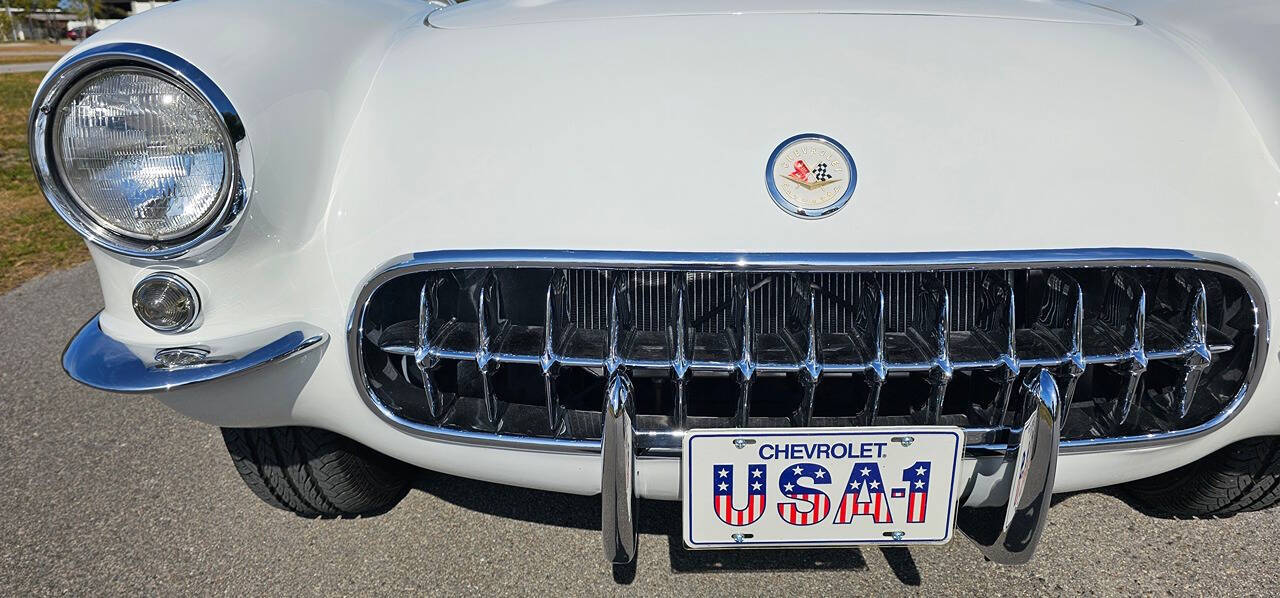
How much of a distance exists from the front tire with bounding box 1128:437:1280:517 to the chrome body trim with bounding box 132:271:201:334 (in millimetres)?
1960

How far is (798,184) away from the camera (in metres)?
1.33

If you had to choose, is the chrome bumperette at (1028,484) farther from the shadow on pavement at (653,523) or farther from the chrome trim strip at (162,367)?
the chrome trim strip at (162,367)

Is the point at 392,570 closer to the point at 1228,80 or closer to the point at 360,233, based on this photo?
the point at 360,233

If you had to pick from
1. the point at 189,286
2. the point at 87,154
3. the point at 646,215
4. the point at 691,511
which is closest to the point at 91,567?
the point at 189,286

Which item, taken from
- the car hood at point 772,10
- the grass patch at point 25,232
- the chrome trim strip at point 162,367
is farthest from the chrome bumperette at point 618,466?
the grass patch at point 25,232

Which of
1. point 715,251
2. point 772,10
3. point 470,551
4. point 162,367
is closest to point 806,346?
point 715,251

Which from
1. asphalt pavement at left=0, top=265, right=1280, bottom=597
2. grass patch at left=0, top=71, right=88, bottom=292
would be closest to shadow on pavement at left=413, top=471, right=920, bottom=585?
asphalt pavement at left=0, top=265, right=1280, bottom=597

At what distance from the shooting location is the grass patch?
4.36 metres

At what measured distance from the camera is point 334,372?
144 cm

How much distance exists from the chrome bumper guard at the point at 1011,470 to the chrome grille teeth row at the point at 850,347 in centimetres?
4

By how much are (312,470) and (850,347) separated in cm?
118

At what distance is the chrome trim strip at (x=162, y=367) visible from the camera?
1.37 metres

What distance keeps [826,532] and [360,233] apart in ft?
3.04

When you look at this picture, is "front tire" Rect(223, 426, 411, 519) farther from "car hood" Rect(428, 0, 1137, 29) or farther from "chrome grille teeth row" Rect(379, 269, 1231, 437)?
"car hood" Rect(428, 0, 1137, 29)
